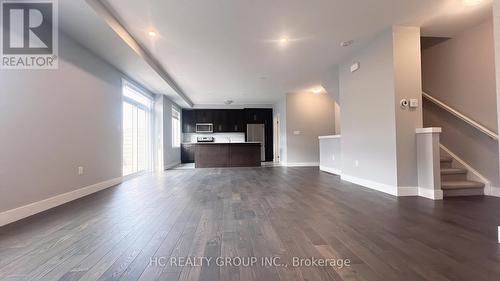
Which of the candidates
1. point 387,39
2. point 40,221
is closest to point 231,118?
point 387,39

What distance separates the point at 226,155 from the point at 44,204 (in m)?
5.85

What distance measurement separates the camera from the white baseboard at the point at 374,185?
366 cm

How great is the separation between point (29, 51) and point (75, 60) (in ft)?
2.59

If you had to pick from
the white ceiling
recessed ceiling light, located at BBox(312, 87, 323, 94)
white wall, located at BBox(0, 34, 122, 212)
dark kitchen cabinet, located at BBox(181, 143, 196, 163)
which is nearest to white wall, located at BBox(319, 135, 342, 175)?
recessed ceiling light, located at BBox(312, 87, 323, 94)

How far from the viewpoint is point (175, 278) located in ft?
4.66

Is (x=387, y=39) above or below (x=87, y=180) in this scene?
above

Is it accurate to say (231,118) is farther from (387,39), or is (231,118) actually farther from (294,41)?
(387,39)

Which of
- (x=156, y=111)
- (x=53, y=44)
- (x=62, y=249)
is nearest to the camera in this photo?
(x=62, y=249)

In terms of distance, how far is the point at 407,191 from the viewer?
3.58 m

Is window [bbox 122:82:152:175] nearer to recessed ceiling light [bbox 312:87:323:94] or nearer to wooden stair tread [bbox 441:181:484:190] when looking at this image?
recessed ceiling light [bbox 312:87:323:94]

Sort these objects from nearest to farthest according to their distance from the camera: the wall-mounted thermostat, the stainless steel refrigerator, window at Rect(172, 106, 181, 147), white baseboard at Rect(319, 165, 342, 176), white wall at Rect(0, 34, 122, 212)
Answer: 1. white wall at Rect(0, 34, 122, 212)
2. the wall-mounted thermostat
3. white baseboard at Rect(319, 165, 342, 176)
4. window at Rect(172, 106, 181, 147)
5. the stainless steel refrigerator

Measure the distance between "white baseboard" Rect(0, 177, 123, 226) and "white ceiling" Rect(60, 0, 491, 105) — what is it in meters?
2.30

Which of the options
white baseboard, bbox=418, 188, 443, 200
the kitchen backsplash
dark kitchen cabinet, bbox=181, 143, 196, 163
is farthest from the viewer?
the kitchen backsplash

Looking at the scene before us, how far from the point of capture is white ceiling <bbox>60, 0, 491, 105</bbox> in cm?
Answer: 304
